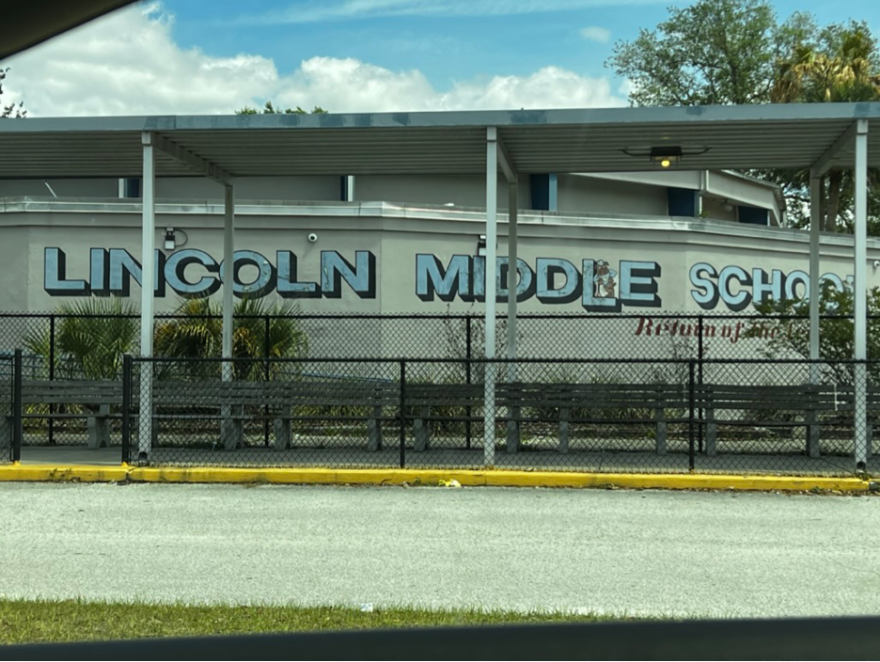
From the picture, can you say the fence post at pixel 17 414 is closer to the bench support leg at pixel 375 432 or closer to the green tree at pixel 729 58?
the bench support leg at pixel 375 432

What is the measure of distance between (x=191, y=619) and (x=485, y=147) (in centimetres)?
853

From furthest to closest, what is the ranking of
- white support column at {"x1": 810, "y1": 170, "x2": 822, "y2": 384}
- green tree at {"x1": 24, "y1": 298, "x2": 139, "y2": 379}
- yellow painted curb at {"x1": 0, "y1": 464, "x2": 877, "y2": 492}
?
green tree at {"x1": 24, "y1": 298, "x2": 139, "y2": 379} < white support column at {"x1": 810, "y1": 170, "x2": 822, "y2": 384} < yellow painted curb at {"x1": 0, "y1": 464, "x2": 877, "y2": 492}

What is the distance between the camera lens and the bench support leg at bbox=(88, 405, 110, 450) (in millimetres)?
13484

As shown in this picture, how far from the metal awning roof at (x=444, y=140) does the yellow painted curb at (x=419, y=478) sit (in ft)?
12.9

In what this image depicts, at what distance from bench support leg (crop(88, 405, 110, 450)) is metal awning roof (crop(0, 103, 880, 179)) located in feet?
11.5

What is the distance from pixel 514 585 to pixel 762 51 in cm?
4124

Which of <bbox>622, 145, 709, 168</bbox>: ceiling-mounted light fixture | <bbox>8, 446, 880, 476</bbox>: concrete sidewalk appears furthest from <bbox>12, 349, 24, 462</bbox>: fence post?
<bbox>622, 145, 709, 168</bbox>: ceiling-mounted light fixture

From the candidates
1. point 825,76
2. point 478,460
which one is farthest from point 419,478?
point 825,76

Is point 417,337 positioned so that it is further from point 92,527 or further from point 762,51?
point 762,51

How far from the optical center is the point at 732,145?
12727 mm

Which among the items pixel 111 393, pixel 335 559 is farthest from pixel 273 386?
pixel 335 559

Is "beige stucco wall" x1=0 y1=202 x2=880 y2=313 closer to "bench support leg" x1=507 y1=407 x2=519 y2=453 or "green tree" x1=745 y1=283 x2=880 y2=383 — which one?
"green tree" x1=745 y1=283 x2=880 y2=383

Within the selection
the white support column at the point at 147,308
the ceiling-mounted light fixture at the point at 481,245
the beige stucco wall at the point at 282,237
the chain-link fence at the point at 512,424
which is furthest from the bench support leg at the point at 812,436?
the ceiling-mounted light fixture at the point at 481,245

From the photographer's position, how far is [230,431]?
514 inches
